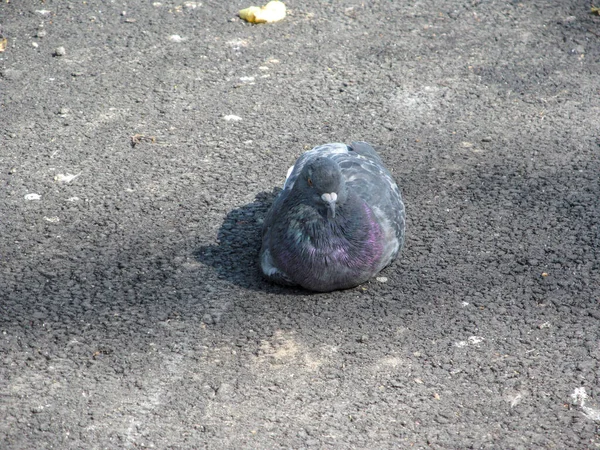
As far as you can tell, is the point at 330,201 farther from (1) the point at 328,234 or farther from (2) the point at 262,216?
(2) the point at 262,216

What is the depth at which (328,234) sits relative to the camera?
4352mm

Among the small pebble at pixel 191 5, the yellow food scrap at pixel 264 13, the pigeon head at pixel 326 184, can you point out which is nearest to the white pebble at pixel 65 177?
the pigeon head at pixel 326 184

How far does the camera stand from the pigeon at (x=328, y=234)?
4.35 metres

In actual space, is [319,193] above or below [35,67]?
above

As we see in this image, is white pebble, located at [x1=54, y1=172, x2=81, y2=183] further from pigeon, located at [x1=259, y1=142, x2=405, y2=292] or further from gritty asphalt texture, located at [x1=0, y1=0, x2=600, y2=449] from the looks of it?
pigeon, located at [x1=259, y1=142, x2=405, y2=292]

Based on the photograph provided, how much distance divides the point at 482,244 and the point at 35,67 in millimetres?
4058

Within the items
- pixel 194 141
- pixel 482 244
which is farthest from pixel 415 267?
pixel 194 141

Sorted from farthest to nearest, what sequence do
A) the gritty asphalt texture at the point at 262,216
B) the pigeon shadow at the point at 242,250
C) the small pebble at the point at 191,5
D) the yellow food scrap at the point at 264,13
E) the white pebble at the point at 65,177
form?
the small pebble at the point at 191,5
the yellow food scrap at the point at 264,13
the white pebble at the point at 65,177
the pigeon shadow at the point at 242,250
the gritty asphalt texture at the point at 262,216

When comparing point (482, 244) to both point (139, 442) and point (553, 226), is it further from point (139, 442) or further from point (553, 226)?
point (139, 442)

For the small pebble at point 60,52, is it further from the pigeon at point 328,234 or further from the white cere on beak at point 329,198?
the white cere on beak at point 329,198

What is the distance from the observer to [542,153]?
5.77 meters

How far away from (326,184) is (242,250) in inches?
35.3

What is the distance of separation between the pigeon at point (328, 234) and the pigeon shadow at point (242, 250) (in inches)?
5.6

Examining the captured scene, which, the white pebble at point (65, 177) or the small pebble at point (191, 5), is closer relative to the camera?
the white pebble at point (65, 177)
